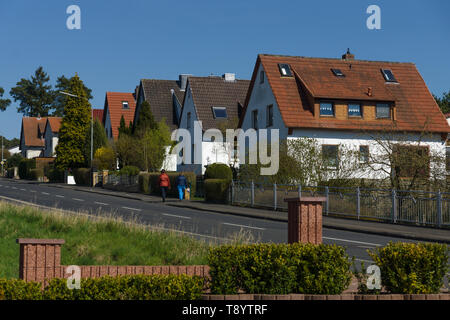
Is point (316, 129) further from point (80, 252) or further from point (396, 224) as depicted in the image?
point (80, 252)

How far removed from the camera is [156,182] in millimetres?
39875

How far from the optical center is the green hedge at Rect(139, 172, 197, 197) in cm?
3769

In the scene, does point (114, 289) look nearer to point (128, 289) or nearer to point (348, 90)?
point (128, 289)

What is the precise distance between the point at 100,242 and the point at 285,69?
2887 cm

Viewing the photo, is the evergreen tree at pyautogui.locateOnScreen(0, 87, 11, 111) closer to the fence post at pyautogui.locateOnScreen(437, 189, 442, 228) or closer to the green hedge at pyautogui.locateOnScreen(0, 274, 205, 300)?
the fence post at pyautogui.locateOnScreen(437, 189, 442, 228)

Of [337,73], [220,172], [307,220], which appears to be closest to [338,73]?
[337,73]

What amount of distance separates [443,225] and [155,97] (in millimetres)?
43790

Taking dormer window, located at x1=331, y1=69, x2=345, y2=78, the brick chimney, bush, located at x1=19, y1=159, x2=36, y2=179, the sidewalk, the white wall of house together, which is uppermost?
the brick chimney

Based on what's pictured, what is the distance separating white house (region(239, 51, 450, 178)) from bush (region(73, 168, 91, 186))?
61.2 feet

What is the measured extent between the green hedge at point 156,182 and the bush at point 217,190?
387 centimetres

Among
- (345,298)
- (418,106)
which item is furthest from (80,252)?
(418,106)

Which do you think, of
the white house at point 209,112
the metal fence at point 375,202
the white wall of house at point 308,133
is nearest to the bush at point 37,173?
the white house at point 209,112

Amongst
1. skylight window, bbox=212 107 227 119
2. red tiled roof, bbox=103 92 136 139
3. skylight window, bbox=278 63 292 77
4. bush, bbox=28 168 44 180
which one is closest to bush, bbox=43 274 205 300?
skylight window, bbox=278 63 292 77

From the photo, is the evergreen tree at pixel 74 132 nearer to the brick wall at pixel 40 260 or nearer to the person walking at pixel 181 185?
the person walking at pixel 181 185
